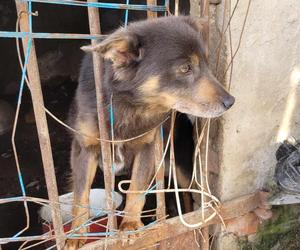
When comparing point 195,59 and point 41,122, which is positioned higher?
point 195,59

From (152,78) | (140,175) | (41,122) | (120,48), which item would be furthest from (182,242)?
(120,48)

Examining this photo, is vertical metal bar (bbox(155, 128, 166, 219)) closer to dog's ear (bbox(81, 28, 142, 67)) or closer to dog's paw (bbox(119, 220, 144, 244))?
dog's paw (bbox(119, 220, 144, 244))

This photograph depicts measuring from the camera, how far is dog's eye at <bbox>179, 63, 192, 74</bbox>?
236 cm

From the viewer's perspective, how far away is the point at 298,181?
3008 mm

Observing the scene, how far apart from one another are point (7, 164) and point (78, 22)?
3.89m

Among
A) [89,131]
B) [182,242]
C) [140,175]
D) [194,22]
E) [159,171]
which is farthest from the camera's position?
[182,242]

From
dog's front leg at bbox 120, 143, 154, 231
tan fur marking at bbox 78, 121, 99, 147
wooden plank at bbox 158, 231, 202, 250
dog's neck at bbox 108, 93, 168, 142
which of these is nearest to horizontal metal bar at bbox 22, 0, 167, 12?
dog's neck at bbox 108, 93, 168, 142

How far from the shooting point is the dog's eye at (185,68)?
2.36 m

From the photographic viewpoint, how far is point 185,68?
237cm

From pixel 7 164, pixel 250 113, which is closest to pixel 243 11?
pixel 250 113

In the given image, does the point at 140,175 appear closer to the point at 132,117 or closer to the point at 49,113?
the point at 132,117

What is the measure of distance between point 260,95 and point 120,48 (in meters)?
1.30

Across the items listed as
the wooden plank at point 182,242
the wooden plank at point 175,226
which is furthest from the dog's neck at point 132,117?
the wooden plank at point 182,242

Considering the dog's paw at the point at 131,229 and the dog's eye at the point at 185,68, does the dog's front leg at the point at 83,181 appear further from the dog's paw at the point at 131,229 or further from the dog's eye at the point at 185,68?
the dog's eye at the point at 185,68
